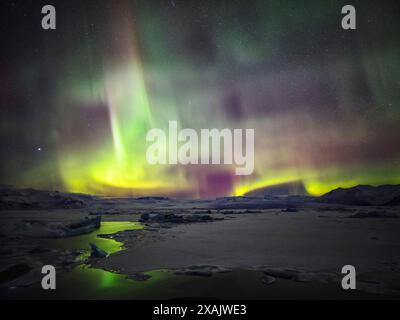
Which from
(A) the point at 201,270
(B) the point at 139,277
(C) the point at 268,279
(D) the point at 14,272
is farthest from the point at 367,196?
(D) the point at 14,272

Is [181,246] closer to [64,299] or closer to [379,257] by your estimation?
[64,299]

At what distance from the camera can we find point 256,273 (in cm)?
653

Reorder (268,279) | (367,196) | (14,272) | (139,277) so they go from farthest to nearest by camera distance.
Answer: (367,196)
(14,272)
(139,277)
(268,279)

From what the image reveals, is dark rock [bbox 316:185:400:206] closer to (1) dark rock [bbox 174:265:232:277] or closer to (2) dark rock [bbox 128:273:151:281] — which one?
(1) dark rock [bbox 174:265:232:277]

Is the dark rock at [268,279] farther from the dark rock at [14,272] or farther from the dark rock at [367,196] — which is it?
the dark rock at [367,196]

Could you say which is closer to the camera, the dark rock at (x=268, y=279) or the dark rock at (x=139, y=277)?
the dark rock at (x=268, y=279)

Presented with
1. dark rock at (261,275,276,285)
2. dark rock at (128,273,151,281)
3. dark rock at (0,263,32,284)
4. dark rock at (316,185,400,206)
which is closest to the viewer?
dark rock at (261,275,276,285)

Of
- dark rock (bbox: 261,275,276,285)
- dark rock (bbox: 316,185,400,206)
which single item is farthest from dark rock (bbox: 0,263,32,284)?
dark rock (bbox: 316,185,400,206)

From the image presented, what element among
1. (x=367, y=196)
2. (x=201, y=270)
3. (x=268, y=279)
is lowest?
(x=268, y=279)

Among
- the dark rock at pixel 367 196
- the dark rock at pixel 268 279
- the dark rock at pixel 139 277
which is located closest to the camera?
the dark rock at pixel 268 279

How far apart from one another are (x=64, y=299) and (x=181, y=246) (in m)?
5.22

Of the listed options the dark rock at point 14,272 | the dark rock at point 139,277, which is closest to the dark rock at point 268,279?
the dark rock at point 139,277

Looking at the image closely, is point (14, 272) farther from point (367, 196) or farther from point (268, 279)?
point (367, 196)
